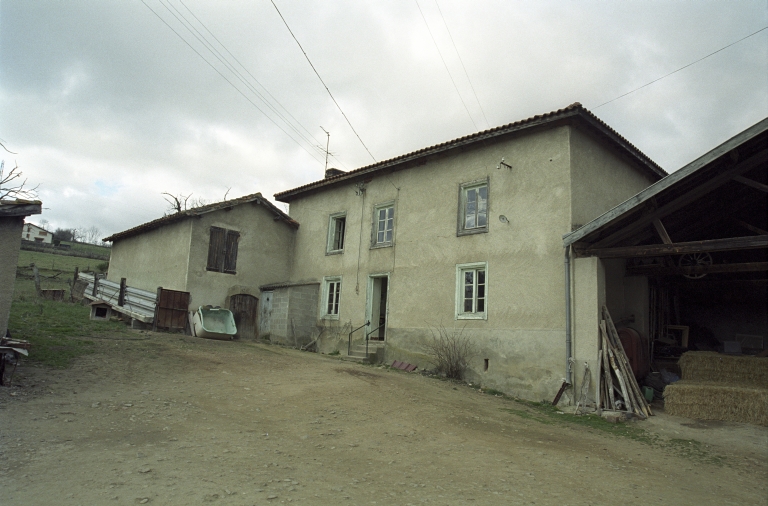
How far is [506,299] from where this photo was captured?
11.7 metres

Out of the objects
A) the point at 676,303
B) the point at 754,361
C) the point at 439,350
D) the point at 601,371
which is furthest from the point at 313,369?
the point at 676,303

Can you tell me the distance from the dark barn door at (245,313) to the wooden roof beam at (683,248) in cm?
1165

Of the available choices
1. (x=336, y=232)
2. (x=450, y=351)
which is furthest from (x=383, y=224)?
(x=450, y=351)

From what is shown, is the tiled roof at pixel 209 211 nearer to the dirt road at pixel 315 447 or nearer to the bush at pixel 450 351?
the dirt road at pixel 315 447

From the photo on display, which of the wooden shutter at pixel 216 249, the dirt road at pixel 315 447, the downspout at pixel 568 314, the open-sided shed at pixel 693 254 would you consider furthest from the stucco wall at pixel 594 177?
the wooden shutter at pixel 216 249

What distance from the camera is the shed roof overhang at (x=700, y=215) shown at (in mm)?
8266

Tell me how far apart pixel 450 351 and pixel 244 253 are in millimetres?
8682

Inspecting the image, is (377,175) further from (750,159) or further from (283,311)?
(750,159)

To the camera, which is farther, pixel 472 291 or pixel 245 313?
pixel 245 313

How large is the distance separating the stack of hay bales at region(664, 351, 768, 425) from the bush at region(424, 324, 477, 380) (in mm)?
4440

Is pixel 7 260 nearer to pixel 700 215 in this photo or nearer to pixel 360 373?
pixel 360 373

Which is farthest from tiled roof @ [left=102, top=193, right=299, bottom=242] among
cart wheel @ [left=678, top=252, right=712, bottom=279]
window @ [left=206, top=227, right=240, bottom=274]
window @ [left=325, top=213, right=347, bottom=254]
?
cart wheel @ [left=678, top=252, right=712, bottom=279]

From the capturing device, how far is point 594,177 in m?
11.8

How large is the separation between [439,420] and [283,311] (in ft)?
31.5
